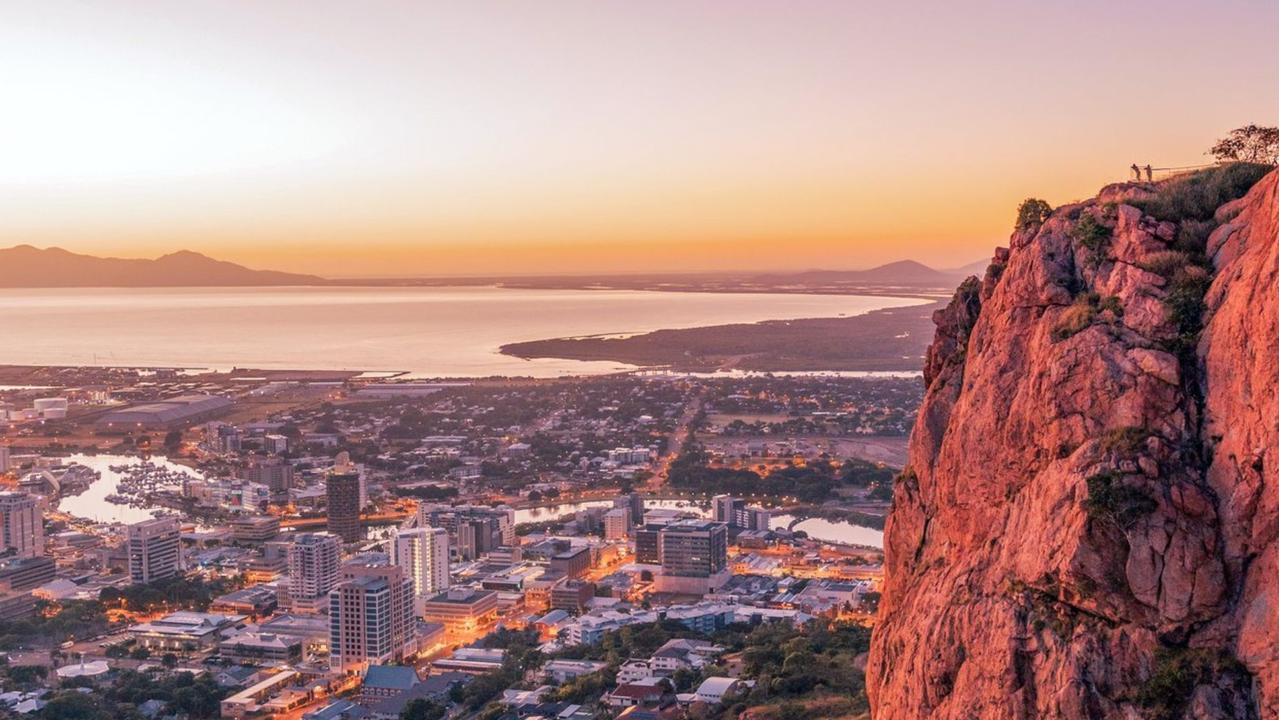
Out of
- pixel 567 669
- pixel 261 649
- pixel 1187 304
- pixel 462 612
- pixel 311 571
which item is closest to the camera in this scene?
pixel 1187 304

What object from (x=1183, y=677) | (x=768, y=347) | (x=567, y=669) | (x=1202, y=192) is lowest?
(x=567, y=669)

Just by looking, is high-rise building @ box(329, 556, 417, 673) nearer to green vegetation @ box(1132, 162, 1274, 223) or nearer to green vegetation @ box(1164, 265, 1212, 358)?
green vegetation @ box(1132, 162, 1274, 223)

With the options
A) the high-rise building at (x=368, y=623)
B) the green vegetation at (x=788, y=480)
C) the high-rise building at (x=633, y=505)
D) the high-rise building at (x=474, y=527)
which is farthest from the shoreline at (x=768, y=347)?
the high-rise building at (x=368, y=623)

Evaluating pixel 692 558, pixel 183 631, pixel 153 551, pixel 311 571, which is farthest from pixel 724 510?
pixel 183 631

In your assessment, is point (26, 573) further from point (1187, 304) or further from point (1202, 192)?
point (1187, 304)

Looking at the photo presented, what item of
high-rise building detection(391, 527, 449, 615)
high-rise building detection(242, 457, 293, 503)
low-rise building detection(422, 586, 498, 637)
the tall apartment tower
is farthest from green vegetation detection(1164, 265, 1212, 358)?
high-rise building detection(242, 457, 293, 503)

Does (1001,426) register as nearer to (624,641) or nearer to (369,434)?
(624,641)
